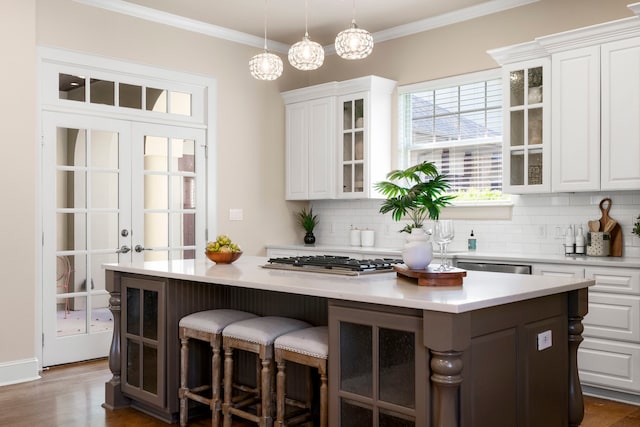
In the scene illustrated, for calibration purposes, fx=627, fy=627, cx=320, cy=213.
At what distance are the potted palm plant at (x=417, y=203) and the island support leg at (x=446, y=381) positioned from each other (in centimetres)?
73

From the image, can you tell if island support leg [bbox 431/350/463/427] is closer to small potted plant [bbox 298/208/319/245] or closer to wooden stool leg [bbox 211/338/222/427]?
wooden stool leg [bbox 211/338/222/427]

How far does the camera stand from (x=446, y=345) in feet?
7.48

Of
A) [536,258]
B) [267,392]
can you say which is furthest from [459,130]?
[267,392]

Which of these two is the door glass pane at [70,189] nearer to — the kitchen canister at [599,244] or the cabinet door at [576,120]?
the cabinet door at [576,120]

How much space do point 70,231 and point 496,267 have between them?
344 centimetres

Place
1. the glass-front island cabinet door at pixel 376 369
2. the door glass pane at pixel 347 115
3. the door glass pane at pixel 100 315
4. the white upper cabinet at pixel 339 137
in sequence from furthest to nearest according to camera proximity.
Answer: the door glass pane at pixel 347 115 < the white upper cabinet at pixel 339 137 < the door glass pane at pixel 100 315 < the glass-front island cabinet door at pixel 376 369

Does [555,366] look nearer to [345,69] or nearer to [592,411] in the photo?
[592,411]

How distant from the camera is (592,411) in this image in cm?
400

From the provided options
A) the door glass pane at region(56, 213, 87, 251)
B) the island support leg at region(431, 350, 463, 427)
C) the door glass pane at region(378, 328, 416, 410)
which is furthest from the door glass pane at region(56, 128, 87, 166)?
the island support leg at region(431, 350, 463, 427)

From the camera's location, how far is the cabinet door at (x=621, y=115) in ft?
14.1

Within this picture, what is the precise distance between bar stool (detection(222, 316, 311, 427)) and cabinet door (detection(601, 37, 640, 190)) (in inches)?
100

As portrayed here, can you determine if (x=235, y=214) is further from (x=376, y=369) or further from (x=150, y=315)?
(x=376, y=369)

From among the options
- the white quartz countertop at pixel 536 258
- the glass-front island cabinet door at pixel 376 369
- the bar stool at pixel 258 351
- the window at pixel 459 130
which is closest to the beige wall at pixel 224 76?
the window at pixel 459 130

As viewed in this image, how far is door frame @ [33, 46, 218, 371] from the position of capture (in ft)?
16.4
